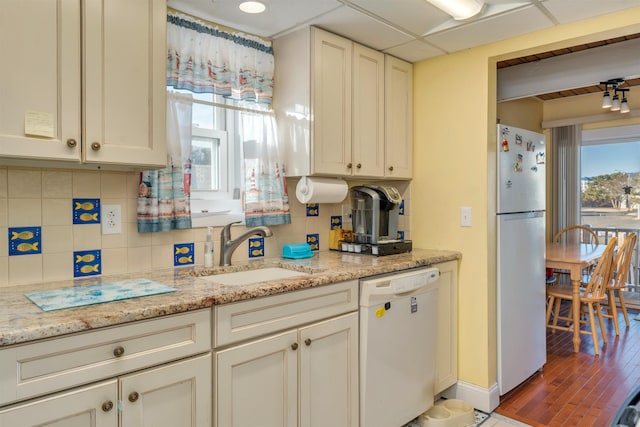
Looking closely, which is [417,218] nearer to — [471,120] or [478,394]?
[471,120]

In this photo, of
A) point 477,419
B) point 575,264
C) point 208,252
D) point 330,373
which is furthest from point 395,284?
point 575,264

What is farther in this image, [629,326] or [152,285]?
[629,326]

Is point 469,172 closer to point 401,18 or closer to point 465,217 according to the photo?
point 465,217

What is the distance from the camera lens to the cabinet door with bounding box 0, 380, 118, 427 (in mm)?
1124

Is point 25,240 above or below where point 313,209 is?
below

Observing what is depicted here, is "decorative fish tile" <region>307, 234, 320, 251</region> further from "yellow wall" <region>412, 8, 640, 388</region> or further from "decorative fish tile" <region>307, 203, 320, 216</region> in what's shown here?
"yellow wall" <region>412, 8, 640, 388</region>

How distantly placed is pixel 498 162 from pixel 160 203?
76.9 inches

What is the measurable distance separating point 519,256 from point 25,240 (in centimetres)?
271

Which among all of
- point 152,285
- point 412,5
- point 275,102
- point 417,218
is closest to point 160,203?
point 152,285

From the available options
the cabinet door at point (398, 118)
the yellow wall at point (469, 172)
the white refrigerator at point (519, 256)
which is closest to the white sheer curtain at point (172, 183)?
the cabinet door at point (398, 118)

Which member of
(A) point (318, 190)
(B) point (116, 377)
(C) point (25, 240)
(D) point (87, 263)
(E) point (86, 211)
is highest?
(A) point (318, 190)

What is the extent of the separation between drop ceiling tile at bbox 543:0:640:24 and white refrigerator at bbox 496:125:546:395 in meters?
0.68

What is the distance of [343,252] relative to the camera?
269cm

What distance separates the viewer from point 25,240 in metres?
1.68
